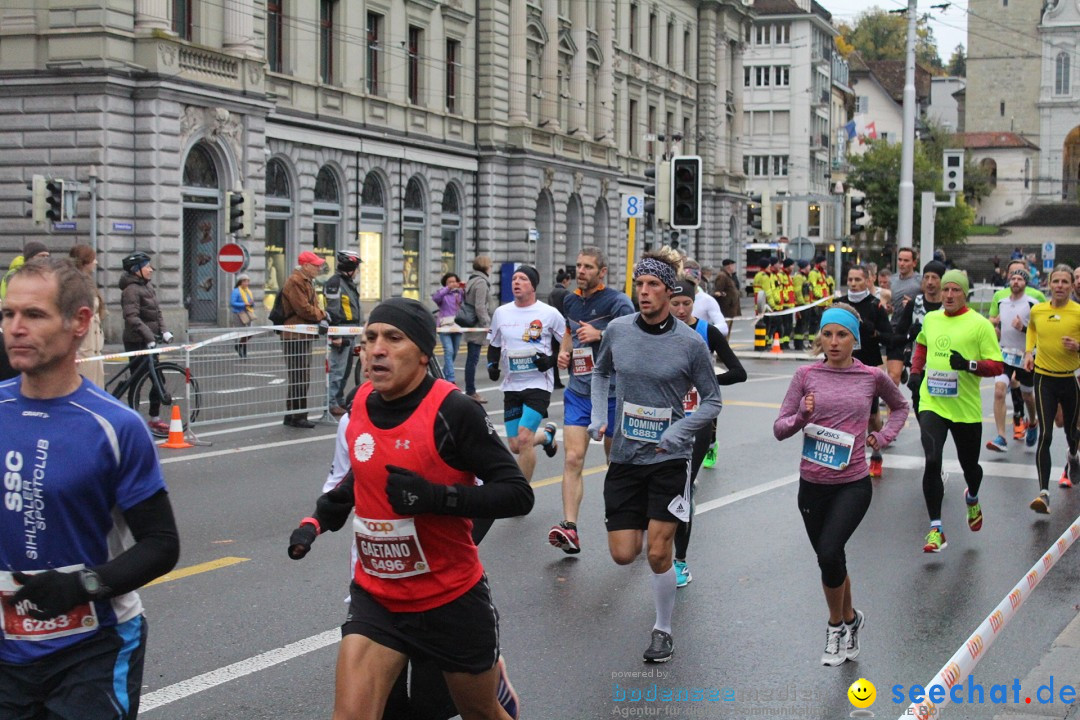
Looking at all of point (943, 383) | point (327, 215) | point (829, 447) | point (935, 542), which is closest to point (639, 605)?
point (829, 447)

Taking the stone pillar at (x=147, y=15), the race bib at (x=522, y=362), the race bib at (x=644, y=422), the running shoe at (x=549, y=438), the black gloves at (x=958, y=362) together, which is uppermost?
the stone pillar at (x=147, y=15)

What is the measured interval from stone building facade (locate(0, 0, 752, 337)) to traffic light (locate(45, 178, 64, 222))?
0.99 m

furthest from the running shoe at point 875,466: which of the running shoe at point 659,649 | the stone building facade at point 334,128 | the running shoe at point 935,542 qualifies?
the stone building facade at point 334,128

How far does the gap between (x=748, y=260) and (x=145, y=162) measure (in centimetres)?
5457

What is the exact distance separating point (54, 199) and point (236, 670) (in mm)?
22447

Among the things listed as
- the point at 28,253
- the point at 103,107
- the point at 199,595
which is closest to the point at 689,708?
the point at 199,595

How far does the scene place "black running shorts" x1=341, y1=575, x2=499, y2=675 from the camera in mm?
4105

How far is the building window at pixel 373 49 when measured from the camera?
130 ft

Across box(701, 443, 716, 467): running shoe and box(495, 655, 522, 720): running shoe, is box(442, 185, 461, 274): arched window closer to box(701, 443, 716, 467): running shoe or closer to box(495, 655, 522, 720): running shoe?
box(701, 443, 716, 467): running shoe

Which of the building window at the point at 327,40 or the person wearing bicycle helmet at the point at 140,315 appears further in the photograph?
the building window at the point at 327,40

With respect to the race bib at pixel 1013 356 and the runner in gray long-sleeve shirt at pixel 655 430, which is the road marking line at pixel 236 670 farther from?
the race bib at pixel 1013 356

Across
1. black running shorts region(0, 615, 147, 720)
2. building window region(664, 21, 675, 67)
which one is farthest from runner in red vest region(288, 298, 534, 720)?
building window region(664, 21, 675, 67)

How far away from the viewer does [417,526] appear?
4.10m

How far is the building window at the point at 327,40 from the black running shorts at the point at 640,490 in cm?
3234
